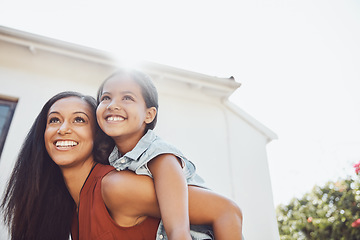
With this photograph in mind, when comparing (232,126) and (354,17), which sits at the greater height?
(354,17)

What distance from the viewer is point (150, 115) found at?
203 cm

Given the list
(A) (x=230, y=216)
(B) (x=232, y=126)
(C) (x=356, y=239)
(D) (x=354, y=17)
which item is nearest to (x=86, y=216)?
(A) (x=230, y=216)

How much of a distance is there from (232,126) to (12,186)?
4.12 m

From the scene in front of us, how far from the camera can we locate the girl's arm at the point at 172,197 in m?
1.20

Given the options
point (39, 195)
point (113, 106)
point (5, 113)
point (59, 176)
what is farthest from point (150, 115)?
point (5, 113)

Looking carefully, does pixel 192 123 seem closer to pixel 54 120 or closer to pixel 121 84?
pixel 121 84

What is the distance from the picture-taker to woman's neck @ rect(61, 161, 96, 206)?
6.00 feet

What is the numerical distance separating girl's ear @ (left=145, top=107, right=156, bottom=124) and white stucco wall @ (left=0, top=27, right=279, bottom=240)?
2.58m

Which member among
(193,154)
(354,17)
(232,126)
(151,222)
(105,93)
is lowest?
(151,222)

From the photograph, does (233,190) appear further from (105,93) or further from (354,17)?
(354,17)

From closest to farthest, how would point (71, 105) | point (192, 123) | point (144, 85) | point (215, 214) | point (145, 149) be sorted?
1. point (215, 214)
2. point (145, 149)
3. point (71, 105)
4. point (144, 85)
5. point (192, 123)

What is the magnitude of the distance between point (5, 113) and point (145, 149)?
10.4 feet

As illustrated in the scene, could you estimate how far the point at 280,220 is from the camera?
41.6 ft

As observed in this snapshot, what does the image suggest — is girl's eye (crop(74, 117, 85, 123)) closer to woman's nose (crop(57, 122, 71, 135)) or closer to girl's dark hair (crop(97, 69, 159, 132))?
woman's nose (crop(57, 122, 71, 135))
